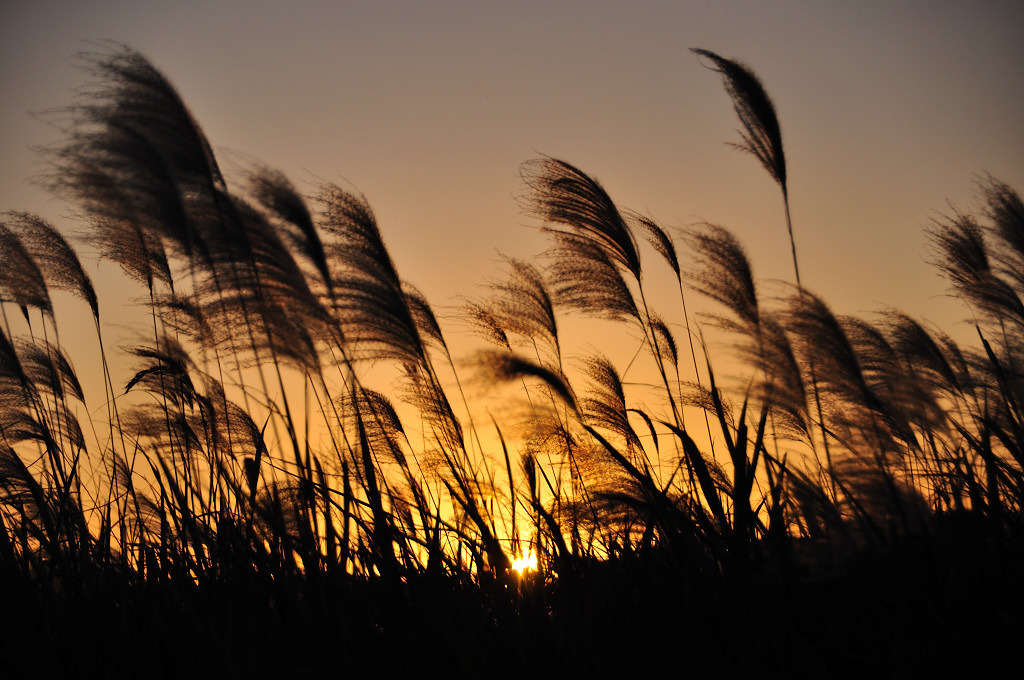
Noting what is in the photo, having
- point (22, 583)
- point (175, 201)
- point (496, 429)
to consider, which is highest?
point (175, 201)

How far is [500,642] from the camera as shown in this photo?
1538mm

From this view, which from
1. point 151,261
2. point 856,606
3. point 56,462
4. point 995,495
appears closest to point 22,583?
point 56,462

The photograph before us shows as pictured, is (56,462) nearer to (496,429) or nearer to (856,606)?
(496,429)

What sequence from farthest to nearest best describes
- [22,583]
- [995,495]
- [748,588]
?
[22,583] < [995,495] < [748,588]

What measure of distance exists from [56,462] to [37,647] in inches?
63.5

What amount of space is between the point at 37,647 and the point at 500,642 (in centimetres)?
108

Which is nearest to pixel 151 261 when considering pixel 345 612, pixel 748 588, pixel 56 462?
pixel 56 462

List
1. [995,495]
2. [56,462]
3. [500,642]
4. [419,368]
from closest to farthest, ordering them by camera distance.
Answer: [500,642]
[995,495]
[419,368]
[56,462]

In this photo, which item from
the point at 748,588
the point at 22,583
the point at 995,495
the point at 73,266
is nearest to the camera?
the point at 748,588

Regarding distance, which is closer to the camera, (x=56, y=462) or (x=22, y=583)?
(x=22, y=583)

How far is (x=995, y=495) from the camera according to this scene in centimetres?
185

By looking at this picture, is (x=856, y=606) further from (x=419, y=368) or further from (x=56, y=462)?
(x=56, y=462)

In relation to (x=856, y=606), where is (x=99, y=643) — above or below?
above

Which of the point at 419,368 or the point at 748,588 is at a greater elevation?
the point at 419,368
